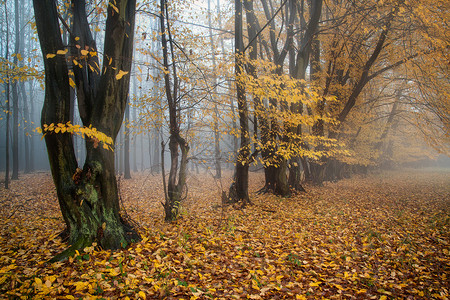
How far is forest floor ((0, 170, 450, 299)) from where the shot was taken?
9.59 ft

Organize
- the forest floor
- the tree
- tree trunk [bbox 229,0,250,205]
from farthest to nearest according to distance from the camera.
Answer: tree trunk [bbox 229,0,250,205] → the tree → the forest floor

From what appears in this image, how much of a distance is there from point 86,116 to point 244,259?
137 inches

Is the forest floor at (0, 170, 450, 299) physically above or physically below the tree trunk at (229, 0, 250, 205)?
below

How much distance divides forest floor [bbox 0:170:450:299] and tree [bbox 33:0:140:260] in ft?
1.30

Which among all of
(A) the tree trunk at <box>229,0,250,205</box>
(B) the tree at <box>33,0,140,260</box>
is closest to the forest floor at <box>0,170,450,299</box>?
(B) the tree at <box>33,0,140,260</box>

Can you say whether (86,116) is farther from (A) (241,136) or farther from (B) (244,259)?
(A) (241,136)

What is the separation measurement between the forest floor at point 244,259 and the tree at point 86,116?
395 millimetres

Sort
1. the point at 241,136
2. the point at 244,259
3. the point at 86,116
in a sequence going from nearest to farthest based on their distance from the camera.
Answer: the point at 86,116
the point at 244,259
the point at 241,136

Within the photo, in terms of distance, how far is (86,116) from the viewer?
3881 millimetres

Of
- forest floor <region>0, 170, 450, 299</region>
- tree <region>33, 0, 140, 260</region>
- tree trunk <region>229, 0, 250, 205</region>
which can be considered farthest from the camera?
tree trunk <region>229, 0, 250, 205</region>

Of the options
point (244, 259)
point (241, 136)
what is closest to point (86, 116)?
point (244, 259)

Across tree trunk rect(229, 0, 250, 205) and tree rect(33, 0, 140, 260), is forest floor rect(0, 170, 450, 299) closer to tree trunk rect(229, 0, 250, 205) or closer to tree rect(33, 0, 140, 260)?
Answer: tree rect(33, 0, 140, 260)

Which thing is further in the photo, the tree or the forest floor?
the tree

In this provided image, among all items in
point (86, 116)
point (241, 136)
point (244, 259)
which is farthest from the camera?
point (241, 136)
